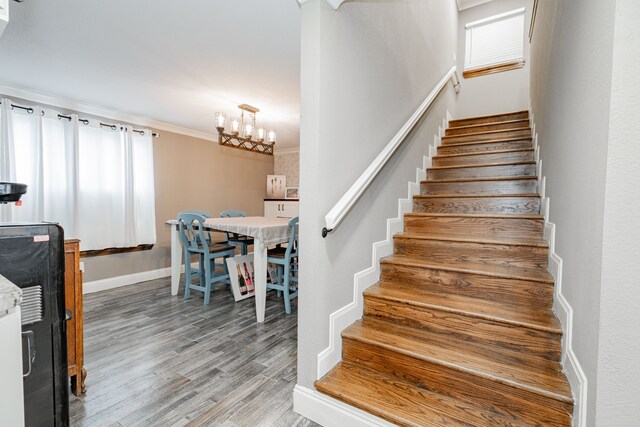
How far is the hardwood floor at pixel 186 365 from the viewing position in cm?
147

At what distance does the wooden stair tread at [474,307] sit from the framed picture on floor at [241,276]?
1801 millimetres

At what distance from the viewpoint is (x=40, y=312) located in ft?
3.26

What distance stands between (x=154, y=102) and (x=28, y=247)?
2.81m

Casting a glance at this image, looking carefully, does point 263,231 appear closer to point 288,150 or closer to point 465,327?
point 465,327

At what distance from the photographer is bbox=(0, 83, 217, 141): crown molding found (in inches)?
114

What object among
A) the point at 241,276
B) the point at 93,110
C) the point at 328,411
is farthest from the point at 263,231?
the point at 93,110

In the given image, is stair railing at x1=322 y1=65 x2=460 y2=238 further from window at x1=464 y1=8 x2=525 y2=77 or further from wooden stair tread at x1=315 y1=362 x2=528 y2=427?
window at x1=464 y1=8 x2=525 y2=77

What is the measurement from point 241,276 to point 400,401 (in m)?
2.27

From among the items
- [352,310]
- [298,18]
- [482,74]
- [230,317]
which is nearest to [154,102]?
[298,18]

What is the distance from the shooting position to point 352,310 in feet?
5.56

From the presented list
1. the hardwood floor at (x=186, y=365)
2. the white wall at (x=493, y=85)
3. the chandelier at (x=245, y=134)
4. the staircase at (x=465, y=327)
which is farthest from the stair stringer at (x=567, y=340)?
the white wall at (x=493, y=85)

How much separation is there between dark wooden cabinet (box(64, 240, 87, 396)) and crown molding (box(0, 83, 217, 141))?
8.32 feet

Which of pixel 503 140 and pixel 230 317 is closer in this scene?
pixel 230 317

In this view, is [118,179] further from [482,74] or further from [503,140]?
[482,74]
